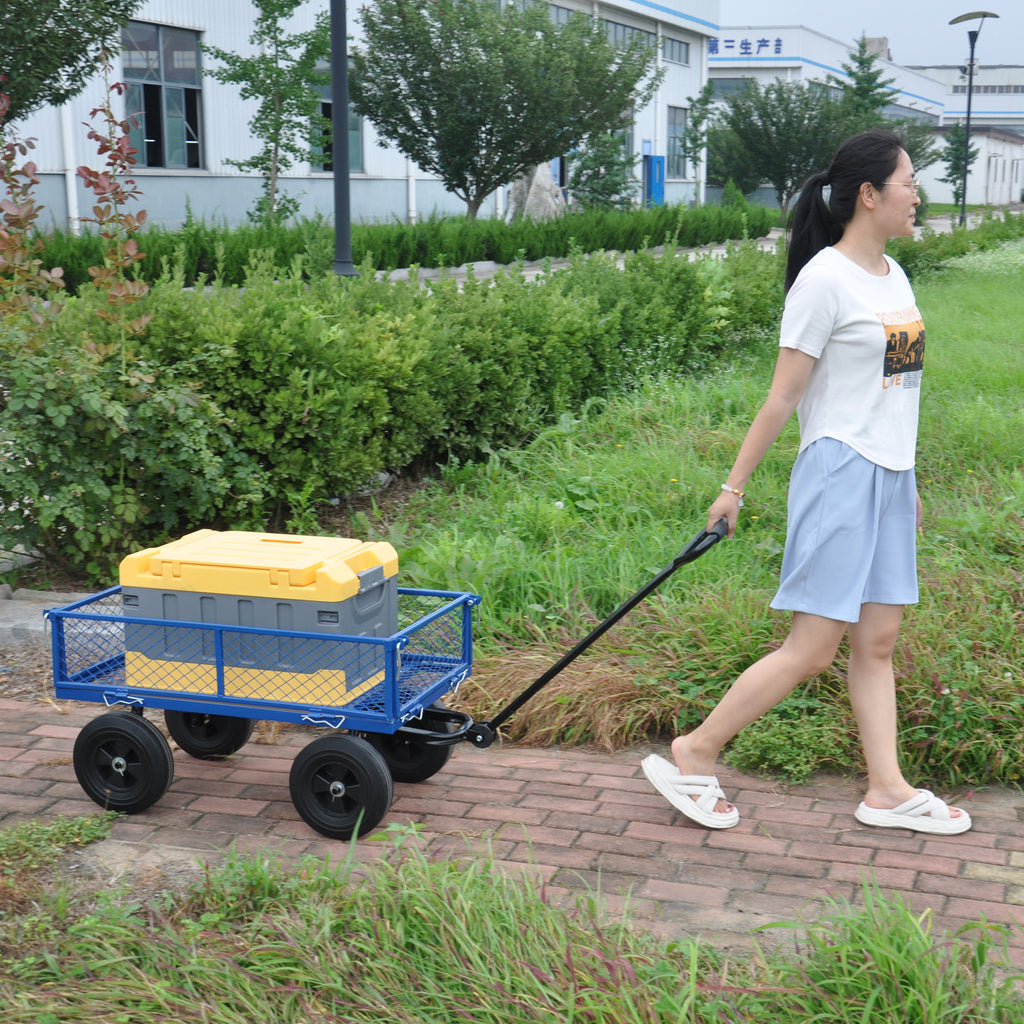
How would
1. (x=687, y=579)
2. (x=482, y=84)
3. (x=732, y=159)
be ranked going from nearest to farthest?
1. (x=687, y=579)
2. (x=482, y=84)
3. (x=732, y=159)

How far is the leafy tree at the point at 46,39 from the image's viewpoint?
51.2 feet

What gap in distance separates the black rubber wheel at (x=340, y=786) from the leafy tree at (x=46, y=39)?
13739mm

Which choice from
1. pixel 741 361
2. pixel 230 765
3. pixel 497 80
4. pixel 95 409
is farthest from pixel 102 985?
pixel 497 80

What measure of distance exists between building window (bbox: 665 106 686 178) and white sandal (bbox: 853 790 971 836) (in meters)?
52.3

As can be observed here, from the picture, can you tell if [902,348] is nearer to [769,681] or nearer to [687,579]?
[769,681]

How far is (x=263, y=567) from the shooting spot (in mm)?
3582

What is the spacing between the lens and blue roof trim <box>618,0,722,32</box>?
49.2 m

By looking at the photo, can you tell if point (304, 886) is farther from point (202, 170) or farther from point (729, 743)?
point (202, 170)

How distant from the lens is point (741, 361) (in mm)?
10062

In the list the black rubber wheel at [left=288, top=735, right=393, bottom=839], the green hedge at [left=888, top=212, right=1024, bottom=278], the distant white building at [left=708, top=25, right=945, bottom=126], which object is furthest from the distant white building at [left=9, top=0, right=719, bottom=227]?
the distant white building at [left=708, top=25, right=945, bottom=126]

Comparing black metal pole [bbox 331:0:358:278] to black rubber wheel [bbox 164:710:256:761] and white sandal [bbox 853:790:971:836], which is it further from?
white sandal [bbox 853:790:971:836]

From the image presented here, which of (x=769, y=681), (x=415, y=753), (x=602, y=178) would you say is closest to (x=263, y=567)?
(x=415, y=753)

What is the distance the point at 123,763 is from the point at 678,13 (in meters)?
53.5

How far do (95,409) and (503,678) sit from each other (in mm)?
2033
